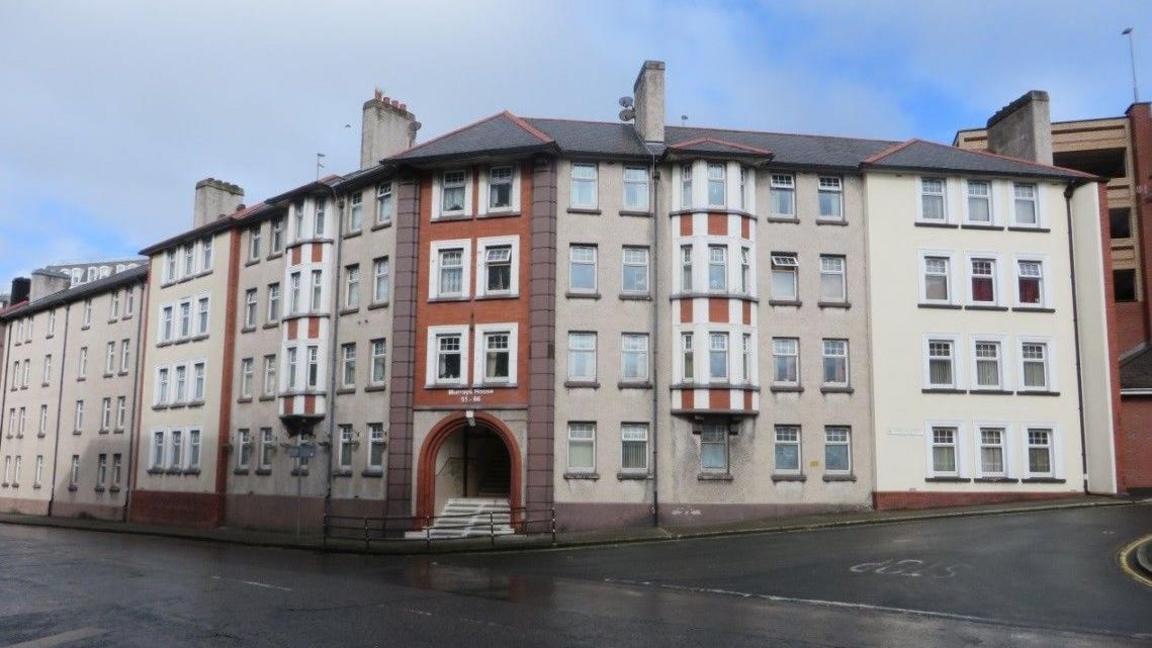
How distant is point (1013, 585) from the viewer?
1722 cm

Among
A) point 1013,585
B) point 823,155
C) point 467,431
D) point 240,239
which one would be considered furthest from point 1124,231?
point 240,239

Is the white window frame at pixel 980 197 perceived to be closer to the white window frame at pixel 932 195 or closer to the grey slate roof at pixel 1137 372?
the white window frame at pixel 932 195

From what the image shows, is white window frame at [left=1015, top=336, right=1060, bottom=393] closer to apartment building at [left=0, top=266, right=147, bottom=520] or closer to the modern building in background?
the modern building in background

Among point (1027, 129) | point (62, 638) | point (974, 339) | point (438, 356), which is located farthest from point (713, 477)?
point (62, 638)

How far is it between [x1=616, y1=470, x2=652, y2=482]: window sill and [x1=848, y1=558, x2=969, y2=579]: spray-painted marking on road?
1106 centimetres

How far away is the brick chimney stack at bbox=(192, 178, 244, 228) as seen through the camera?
45.6m

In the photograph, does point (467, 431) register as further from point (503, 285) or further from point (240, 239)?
point (240, 239)

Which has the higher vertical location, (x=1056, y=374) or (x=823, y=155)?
(x=823, y=155)

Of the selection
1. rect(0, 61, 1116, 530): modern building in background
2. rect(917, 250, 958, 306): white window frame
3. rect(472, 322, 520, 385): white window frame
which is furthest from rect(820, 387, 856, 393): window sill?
rect(472, 322, 520, 385): white window frame

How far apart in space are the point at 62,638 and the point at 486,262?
2091 cm

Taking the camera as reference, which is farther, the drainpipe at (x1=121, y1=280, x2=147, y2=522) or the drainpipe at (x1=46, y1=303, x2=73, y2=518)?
the drainpipe at (x1=46, y1=303, x2=73, y2=518)

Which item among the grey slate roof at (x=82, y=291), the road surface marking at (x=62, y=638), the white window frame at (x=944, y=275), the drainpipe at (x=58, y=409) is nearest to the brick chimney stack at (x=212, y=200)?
the grey slate roof at (x=82, y=291)

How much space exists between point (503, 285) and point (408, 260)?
11.2ft

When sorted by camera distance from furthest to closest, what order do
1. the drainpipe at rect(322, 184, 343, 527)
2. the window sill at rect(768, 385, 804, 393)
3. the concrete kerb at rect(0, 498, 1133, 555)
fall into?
the drainpipe at rect(322, 184, 343, 527)
the window sill at rect(768, 385, 804, 393)
the concrete kerb at rect(0, 498, 1133, 555)
